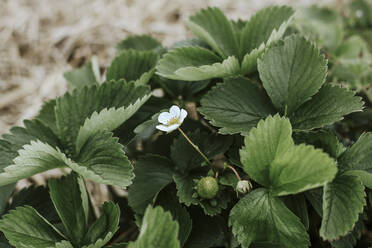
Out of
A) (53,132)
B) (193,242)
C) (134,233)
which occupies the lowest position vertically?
(134,233)

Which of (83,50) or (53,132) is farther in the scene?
(83,50)

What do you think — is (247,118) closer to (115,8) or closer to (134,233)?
(134,233)

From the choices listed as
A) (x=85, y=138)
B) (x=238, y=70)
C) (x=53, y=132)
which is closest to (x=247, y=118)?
(x=238, y=70)

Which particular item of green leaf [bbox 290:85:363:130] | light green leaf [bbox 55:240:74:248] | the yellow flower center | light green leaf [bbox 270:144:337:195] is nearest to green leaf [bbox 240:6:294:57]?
green leaf [bbox 290:85:363:130]

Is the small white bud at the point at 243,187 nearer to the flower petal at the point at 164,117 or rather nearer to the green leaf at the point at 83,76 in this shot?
the flower petal at the point at 164,117

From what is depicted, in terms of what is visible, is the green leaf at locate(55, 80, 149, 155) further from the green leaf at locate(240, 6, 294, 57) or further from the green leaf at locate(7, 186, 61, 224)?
the green leaf at locate(240, 6, 294, 57)

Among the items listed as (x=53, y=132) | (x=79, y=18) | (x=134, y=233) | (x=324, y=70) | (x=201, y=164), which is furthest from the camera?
(x=79, y=18)
